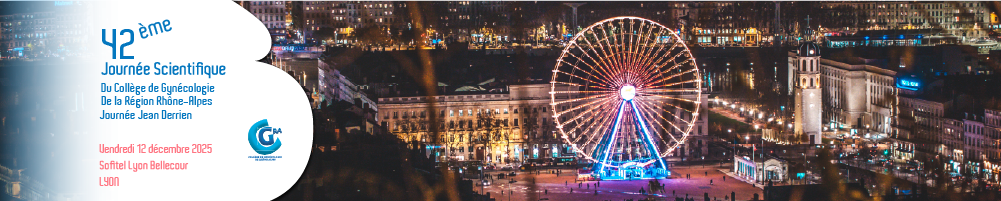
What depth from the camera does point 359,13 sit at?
75250 millimetres

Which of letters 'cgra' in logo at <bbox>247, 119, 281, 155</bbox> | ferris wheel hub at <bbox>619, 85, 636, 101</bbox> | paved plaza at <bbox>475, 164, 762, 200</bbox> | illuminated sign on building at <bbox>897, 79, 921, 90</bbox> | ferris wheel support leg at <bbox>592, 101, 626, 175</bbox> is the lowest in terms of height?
paved plaza at <bbox>475, 164, 762, 200</bbox>

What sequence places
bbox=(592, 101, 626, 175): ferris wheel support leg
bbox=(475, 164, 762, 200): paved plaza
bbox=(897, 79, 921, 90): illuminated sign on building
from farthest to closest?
bbox=(897, 79, 921, 90): illuminated sign on building
bbox=(592, 101, 626, 175): ferris wheel support leg
bbox=(475, 164, 762, 200): paved plaza

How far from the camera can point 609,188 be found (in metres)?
31.5

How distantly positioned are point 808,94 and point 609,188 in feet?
45.2

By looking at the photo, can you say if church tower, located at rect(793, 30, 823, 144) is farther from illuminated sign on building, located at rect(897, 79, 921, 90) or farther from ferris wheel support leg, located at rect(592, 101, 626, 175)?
ferris wheel support leg, located at rect(592, 101, 626, 175)

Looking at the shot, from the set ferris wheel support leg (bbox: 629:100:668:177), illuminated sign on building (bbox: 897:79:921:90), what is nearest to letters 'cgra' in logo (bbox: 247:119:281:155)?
ferris wheel support leg (bbox: 629:100:668:177)

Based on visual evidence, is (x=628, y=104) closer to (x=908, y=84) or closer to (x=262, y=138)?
(x=908, y=84)

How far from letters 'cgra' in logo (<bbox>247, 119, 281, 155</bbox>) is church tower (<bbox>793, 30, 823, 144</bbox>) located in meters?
30.8

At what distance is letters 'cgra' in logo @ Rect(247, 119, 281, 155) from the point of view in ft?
42.7

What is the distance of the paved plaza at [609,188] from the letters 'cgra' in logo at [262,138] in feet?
54.7

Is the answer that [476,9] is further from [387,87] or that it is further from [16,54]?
[16,54]

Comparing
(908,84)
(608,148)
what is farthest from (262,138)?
(908,84)

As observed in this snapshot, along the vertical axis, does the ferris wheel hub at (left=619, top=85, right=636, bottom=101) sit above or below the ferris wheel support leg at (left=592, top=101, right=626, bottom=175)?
above

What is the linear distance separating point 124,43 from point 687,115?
27516 millimetres
